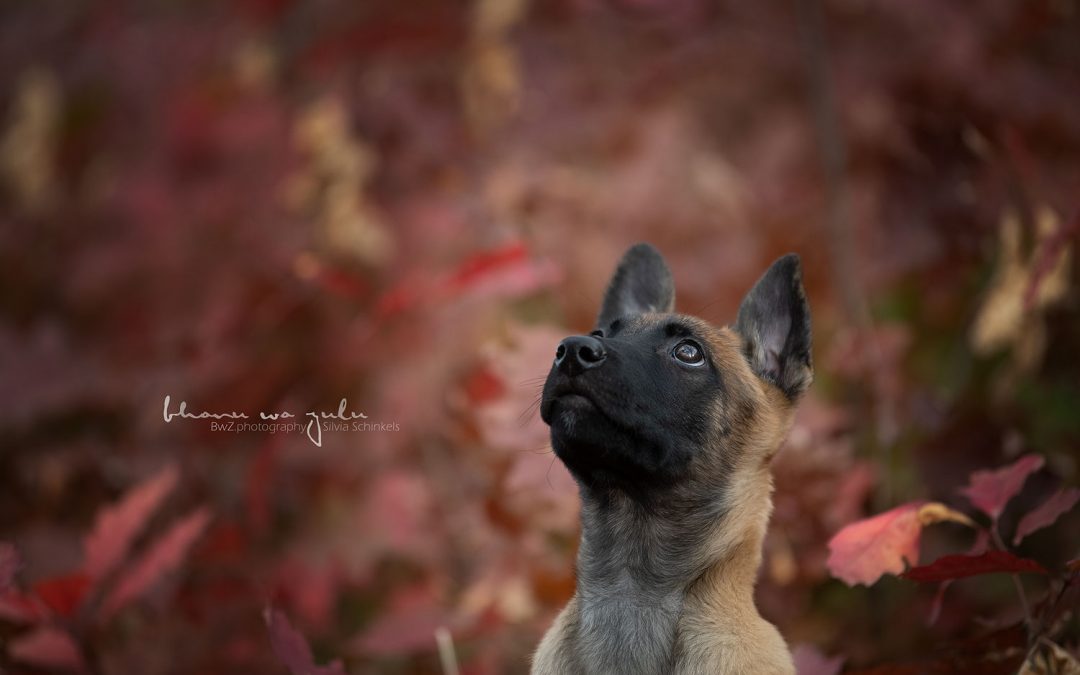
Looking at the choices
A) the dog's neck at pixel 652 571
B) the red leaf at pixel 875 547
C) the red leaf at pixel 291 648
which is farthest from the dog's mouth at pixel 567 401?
the red leaf at pixel 291 648

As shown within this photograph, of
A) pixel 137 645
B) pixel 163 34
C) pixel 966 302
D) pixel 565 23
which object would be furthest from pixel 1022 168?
pixel 163 34

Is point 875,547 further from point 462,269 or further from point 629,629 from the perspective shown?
point 462,269

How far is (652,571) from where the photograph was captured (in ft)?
8.54

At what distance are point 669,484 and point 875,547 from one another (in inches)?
21.3

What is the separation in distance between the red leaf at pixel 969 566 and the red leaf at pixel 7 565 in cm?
197

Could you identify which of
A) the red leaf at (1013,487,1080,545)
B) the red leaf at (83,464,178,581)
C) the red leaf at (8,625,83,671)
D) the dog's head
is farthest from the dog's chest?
the red leaf at (8,625,83,671)

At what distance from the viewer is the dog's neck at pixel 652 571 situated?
2.48 m

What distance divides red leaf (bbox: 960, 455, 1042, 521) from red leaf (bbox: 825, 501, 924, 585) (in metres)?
0.18

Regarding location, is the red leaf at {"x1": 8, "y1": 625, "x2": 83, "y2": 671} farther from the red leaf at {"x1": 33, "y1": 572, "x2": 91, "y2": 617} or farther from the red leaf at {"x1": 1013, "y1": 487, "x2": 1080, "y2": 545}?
the red leaf at {"x1": 1013, "y1": 487, "x2": 1080, "y2": 545}

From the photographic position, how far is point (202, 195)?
551 cm

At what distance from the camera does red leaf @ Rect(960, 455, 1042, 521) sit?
8.08 ft

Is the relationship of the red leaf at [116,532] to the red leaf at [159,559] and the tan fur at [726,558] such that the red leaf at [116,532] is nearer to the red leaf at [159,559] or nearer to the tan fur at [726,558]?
the red leaf at [159,559]

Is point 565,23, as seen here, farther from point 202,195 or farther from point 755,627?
point 755,627

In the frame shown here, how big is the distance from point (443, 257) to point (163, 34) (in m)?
2.31
